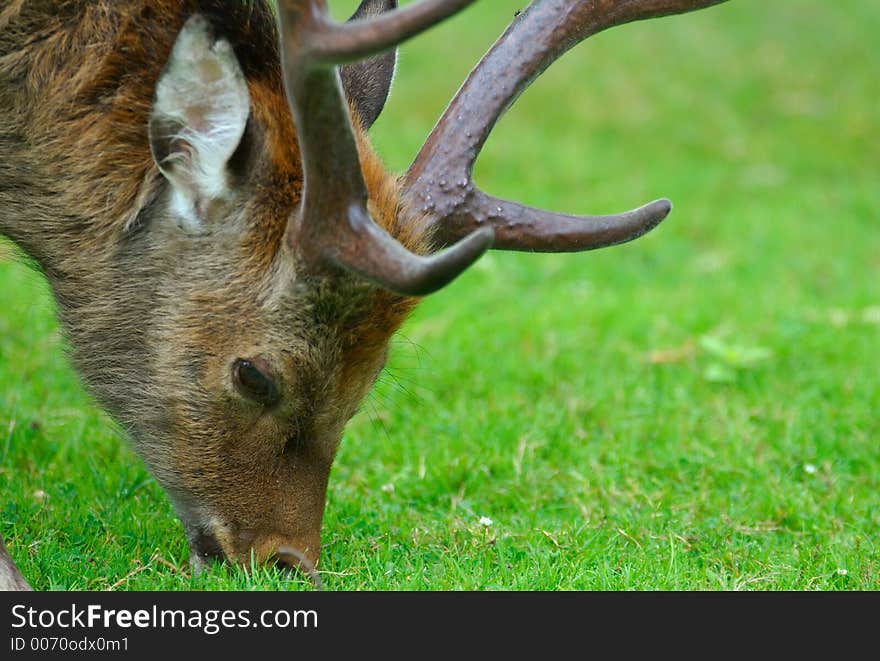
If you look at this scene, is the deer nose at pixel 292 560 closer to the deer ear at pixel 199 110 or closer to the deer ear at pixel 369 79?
the deer ear at pixel 199 110

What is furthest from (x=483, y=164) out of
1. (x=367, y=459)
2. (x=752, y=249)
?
(x=367, y=459)

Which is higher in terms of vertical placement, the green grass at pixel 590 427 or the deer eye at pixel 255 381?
the deer eye at pixel 255 381

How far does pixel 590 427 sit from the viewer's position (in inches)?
229

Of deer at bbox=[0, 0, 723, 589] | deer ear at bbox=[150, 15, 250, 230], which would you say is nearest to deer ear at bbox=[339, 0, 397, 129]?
deer at bbox=[0, 0, 723, 589]

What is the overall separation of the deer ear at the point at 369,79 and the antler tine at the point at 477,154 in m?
0.44

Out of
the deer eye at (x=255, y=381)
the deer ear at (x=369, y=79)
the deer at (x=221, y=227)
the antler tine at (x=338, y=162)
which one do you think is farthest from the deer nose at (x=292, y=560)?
the deer ear at (x=369, y=79)

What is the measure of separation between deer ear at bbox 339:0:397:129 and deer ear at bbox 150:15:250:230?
32.7 inches

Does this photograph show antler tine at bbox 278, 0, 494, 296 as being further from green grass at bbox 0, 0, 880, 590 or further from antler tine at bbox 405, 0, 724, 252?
green grass at bbox 0, 0, 880, 590

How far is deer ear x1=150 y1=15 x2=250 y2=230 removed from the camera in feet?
12.0

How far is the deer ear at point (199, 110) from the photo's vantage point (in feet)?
12.0

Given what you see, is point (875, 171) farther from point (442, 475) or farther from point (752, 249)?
point (442, 475)

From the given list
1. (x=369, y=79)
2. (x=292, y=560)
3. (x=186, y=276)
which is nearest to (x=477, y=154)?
(x=369, y=79)

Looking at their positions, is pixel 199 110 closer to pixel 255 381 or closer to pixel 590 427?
pixel 255 381
